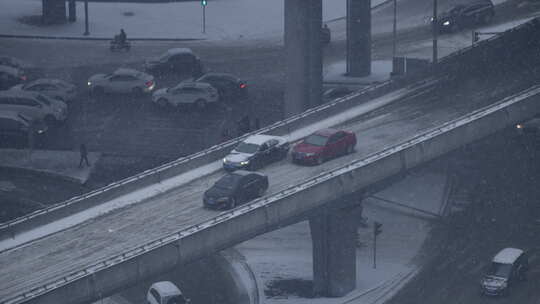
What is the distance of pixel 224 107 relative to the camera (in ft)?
203

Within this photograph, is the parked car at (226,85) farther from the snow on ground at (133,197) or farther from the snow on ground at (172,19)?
the snow on ground at (133,197)

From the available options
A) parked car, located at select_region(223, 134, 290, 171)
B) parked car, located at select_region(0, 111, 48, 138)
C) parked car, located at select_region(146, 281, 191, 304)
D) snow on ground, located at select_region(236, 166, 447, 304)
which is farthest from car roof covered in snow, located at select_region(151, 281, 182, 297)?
parked car, located at select_region(0, 111, 48, 138)

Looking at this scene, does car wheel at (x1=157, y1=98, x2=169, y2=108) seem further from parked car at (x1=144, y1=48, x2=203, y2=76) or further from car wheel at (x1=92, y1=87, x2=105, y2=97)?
parked car at (x1=144, y1=48, x2=203, y2=76)

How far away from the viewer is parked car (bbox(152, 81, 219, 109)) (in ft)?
200

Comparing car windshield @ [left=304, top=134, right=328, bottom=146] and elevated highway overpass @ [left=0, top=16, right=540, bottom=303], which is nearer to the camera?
elevated highway overpass @ [left=0, top=16, right=540, bottom=303]

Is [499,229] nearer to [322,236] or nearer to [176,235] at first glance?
[322,236]

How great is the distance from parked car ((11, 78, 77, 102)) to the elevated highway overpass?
61.6 feet

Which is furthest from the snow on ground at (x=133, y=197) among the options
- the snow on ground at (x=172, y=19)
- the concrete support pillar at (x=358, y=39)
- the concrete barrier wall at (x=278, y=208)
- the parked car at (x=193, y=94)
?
the snow on ground at (x=172, y=19)

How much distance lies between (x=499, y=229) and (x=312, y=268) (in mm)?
9135

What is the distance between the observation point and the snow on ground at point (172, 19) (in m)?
76.0

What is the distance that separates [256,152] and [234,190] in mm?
4447

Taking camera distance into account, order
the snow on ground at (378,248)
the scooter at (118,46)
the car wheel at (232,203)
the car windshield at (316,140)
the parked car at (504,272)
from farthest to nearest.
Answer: the scooter at (118,46) → the snow on ground at (378,248) → the parked car at (504,272) → the car windshield at (316,140) → the car wheel at (232,203)

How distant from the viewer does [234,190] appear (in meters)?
38.5

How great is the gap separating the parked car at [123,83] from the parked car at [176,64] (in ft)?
10.1
